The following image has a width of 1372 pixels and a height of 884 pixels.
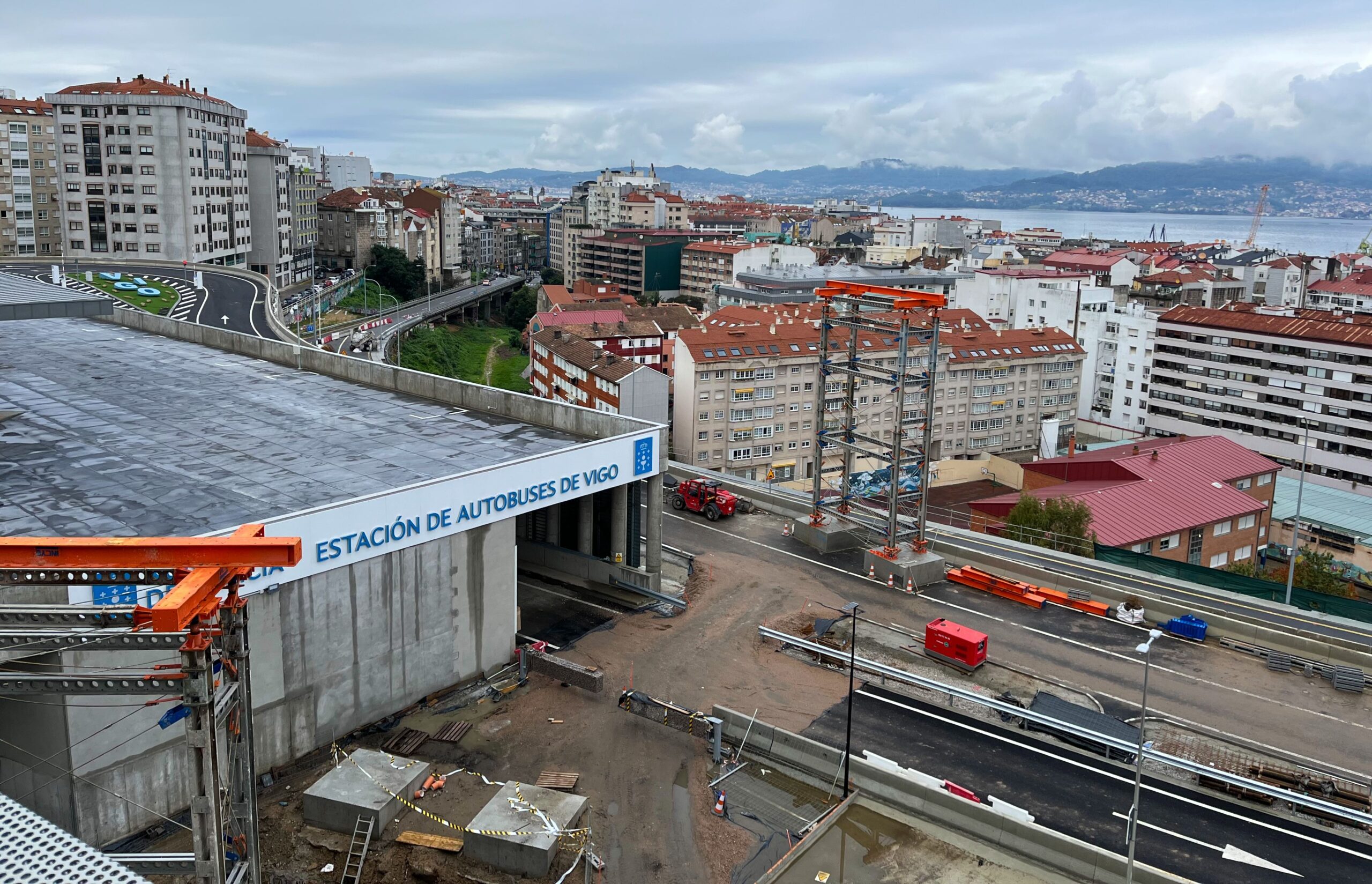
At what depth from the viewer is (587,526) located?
3384cm

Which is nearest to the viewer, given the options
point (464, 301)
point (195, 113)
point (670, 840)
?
point (670, 840)

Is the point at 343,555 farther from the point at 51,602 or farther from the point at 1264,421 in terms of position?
the point at 1264,421

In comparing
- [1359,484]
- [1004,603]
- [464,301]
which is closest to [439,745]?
→ [1004,603]

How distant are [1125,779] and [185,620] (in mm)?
20670

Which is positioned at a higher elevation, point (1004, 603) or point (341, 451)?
point (341, 451)

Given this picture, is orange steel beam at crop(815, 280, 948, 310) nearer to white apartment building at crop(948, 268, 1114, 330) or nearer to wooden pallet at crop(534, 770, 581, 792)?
wooden pallet at crop(534, 770, 581, 792)

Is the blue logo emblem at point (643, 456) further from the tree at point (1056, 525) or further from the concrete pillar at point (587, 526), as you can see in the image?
the tree at point (1056, 525)

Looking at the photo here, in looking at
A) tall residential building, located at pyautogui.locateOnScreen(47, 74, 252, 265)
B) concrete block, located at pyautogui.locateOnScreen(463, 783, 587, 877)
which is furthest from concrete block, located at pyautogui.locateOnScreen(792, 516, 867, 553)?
tall residential building, located at pyautogui.locateOnScreen(47, 74, 252, 265)

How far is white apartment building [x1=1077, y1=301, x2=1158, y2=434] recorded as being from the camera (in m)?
95.2

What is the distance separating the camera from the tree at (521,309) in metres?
135

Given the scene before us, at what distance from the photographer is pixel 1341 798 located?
2256cm

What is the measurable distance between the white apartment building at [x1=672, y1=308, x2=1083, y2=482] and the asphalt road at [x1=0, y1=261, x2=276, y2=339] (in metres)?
27.3

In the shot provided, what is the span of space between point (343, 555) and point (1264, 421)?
264 feet

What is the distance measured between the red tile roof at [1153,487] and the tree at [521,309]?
90.2 m
